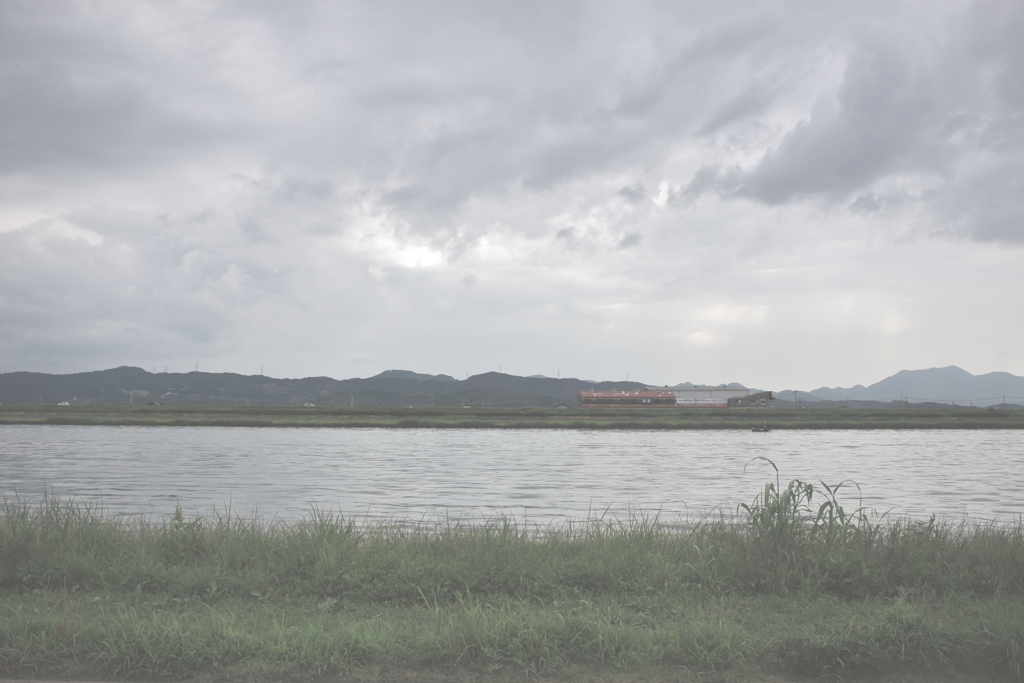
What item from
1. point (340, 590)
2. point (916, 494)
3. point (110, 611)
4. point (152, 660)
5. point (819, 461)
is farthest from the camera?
point (819, 461)

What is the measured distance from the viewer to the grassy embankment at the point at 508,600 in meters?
6.66

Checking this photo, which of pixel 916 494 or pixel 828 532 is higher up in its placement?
pixel 828 532

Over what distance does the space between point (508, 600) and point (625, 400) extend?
598ft

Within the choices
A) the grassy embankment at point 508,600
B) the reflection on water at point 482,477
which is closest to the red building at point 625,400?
the reflection on water at point 482,477

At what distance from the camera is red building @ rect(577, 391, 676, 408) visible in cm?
18657

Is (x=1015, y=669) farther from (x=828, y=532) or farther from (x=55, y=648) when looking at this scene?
(x=55, y=648)

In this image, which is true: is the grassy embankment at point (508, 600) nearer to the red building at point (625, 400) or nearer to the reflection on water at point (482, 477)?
the reflection on water at point (482, 477)

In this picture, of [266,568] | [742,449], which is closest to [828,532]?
[266,568]

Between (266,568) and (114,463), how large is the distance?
32194 millimetres

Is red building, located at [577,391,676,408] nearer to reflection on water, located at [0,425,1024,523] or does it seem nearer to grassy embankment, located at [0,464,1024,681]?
reflection on water, located at [0,425,1024,523]

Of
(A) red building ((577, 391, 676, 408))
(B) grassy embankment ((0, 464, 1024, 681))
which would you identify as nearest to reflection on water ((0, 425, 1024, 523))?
(B) grassy embankment ((0, 464, 1024, 681))

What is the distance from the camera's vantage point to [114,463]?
1423 inches

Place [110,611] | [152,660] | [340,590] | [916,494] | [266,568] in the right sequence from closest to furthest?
[152,660] → [110,611] → [340,590] → [266,568] → [916,494]

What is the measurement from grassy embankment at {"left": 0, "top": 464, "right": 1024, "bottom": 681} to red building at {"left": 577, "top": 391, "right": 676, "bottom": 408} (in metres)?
177
